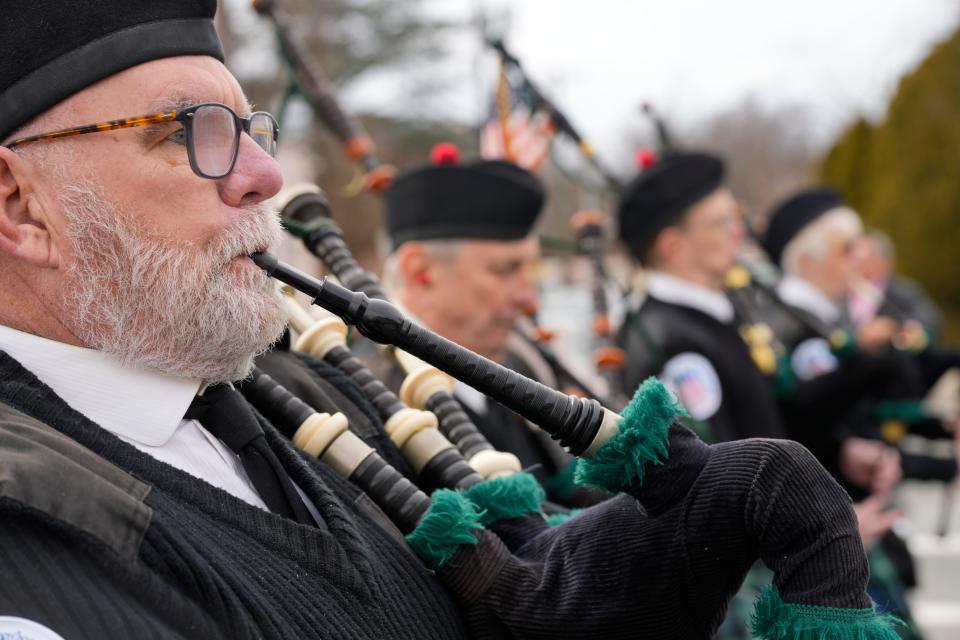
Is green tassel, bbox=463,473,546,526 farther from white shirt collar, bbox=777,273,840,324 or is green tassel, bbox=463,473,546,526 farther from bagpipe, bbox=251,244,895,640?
white shirt collar, bbox=777,273,840,324

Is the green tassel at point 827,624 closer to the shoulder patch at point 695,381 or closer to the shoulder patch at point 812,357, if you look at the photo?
the shoulder patch at point 695,381

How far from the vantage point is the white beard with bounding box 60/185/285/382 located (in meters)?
1.62

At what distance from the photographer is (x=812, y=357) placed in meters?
5.48

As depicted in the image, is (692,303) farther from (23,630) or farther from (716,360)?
(23,630)

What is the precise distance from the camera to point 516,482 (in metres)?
1.86

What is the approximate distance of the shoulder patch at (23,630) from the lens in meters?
1.23

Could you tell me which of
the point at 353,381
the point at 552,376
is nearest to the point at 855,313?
the point at 552,376

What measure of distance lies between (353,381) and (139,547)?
768 millimetres

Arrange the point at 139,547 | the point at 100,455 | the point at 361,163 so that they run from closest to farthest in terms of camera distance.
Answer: the point at 139,547 → the point at 100,455 → the point at 361,163

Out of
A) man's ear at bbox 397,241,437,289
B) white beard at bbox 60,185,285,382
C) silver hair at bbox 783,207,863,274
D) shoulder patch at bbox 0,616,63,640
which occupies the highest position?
silver hair at bbox 783,207,863,274

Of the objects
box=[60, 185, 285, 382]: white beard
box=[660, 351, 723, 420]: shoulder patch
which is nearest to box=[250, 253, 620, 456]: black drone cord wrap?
box=[60, 185, 285, 382]: white beard

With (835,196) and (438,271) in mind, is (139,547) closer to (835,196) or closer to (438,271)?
(438,271)

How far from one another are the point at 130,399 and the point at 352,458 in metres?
0.37

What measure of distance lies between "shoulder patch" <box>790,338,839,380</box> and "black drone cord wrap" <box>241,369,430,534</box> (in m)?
3.91
